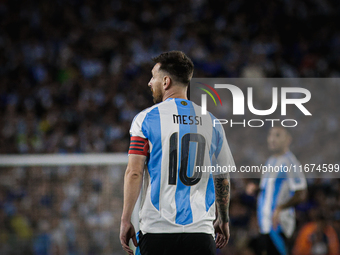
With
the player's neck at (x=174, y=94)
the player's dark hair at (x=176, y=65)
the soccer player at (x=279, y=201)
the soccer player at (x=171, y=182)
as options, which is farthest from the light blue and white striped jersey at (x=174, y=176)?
the soccer player at (x=279, y=201)

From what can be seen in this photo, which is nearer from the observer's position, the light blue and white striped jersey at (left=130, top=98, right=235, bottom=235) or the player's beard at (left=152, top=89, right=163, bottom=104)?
the light blue and white striped jersey at (left=130, top=98, right=235, bottom=235)

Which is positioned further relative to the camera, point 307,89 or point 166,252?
point 307,89

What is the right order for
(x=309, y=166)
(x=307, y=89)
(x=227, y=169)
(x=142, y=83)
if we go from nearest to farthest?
(x=227, y=169) < (x=309, y=166) < (x=142, y=83) < (x=307, y=89)

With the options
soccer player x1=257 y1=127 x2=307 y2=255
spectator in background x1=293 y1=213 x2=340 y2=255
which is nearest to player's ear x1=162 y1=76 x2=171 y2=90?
soccer player x1=257 y1=127 x2=307 y2=255

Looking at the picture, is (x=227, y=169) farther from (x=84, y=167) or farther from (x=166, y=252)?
(x=84, y=167)

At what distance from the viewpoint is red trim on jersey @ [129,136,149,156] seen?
7.39 feet

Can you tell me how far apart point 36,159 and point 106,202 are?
41.9 inches

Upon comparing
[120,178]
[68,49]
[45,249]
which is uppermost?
[68,49]

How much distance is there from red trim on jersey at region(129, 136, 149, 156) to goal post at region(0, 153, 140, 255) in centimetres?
301

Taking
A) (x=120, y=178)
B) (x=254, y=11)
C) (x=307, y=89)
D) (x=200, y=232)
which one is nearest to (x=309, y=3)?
(x=254, y=11)

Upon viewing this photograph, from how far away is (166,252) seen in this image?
218 cm

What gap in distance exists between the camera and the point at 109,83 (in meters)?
8.96

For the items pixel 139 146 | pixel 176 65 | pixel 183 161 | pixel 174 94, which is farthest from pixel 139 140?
pixel 176 65

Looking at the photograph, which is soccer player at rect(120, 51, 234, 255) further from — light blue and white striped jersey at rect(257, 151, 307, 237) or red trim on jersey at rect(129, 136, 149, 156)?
light blue and white striped jersey at rect(257, 151, 307, 237)
